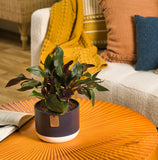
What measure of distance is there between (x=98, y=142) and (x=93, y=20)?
106cm

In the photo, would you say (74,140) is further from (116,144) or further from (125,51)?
(125,51)

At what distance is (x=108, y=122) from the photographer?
115cm

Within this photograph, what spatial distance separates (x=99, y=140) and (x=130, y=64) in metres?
0.85

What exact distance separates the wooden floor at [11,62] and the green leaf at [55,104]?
1.22m

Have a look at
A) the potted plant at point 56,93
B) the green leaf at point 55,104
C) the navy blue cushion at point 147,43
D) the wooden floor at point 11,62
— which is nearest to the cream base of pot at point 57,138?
the potted plant at point 56,93

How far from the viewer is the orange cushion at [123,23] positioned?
1758 mm

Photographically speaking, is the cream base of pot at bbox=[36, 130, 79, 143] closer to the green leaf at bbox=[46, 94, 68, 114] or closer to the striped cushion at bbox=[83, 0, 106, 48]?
the green leaf at bbox=[46, 94, 68, 114]

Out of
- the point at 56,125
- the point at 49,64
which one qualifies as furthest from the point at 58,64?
the point at 56,125

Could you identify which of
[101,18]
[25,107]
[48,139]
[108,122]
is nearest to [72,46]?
[101,18]

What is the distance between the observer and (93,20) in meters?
1.91

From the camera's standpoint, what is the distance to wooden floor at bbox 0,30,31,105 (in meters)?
2.21

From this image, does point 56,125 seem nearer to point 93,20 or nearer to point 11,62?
point 93,20

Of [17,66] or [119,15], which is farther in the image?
[17,66]

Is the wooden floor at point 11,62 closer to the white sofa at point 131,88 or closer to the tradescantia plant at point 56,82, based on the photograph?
the white sofa at point 131,88
